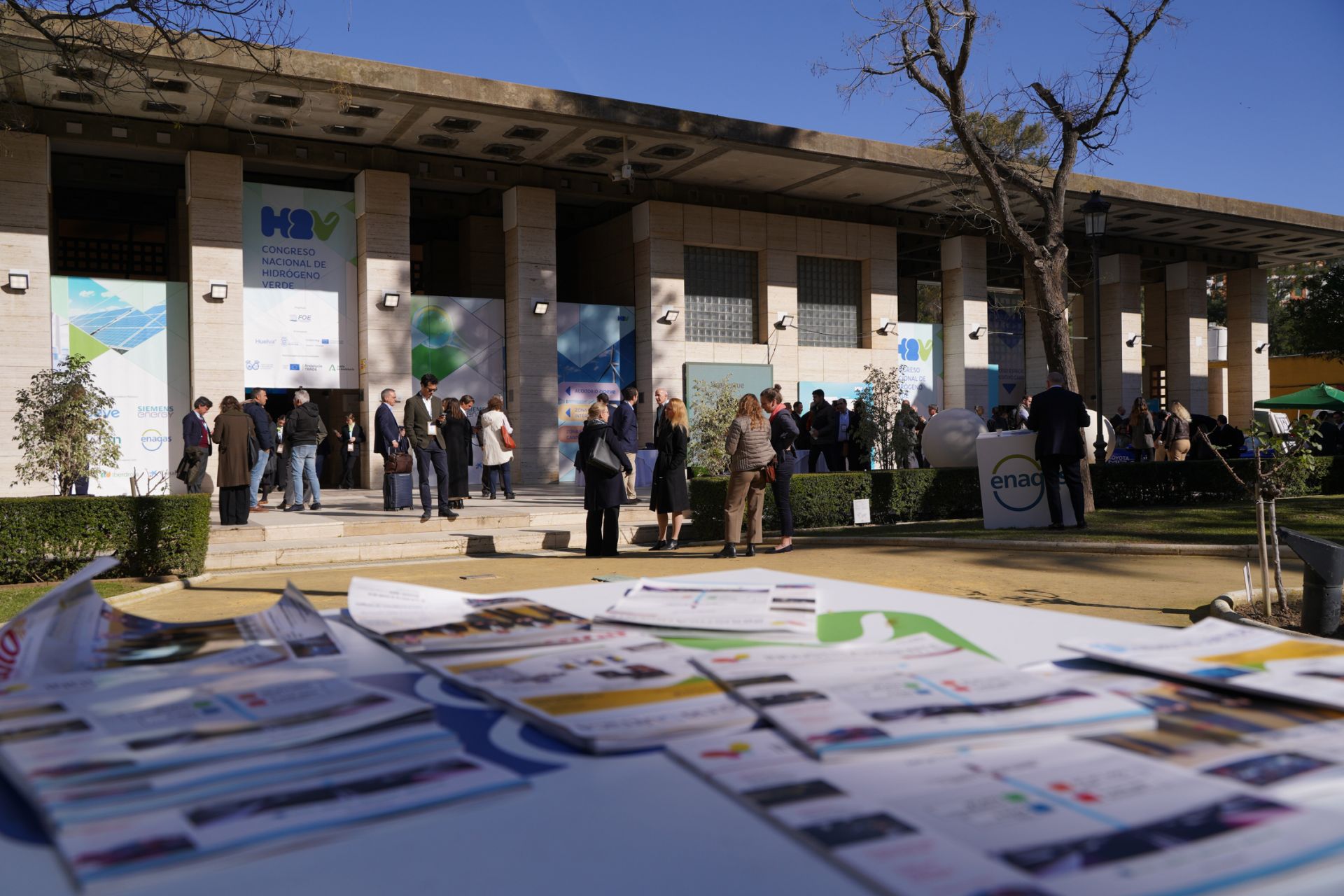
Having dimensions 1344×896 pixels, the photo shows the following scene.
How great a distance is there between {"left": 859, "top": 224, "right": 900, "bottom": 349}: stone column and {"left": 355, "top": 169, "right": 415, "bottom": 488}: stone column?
12060mm

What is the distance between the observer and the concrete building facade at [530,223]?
59.7ft

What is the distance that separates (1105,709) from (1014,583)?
27.2ft

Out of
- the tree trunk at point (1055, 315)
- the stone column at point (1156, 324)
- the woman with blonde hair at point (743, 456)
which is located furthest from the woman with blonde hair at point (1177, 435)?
the stone column at point (1156, 324)

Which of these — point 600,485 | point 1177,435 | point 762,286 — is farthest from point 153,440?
point 1177,435

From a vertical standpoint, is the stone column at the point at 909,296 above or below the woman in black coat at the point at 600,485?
above

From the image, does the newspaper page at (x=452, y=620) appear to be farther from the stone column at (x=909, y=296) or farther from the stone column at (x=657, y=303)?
the stone column at (x=909, y=296)

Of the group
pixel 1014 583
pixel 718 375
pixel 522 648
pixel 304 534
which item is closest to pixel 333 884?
pixel 522 648

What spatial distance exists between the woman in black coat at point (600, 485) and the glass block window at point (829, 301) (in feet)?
47.5

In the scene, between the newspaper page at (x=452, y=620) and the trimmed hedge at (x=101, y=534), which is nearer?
the newspaper page at (x=452, y=620)

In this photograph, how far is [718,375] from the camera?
24266 mm

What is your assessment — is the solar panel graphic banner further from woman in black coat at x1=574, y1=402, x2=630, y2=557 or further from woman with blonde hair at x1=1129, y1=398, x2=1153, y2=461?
woman with blonde hair at x1=1129, y1=398, x2=1153, y2=461

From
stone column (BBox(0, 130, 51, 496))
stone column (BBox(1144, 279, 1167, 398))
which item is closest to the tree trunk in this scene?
stone column (BBox(0, 130, 51, 496))

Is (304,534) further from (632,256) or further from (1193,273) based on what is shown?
(1193,273)

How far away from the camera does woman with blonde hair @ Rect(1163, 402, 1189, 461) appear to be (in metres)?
20.3
